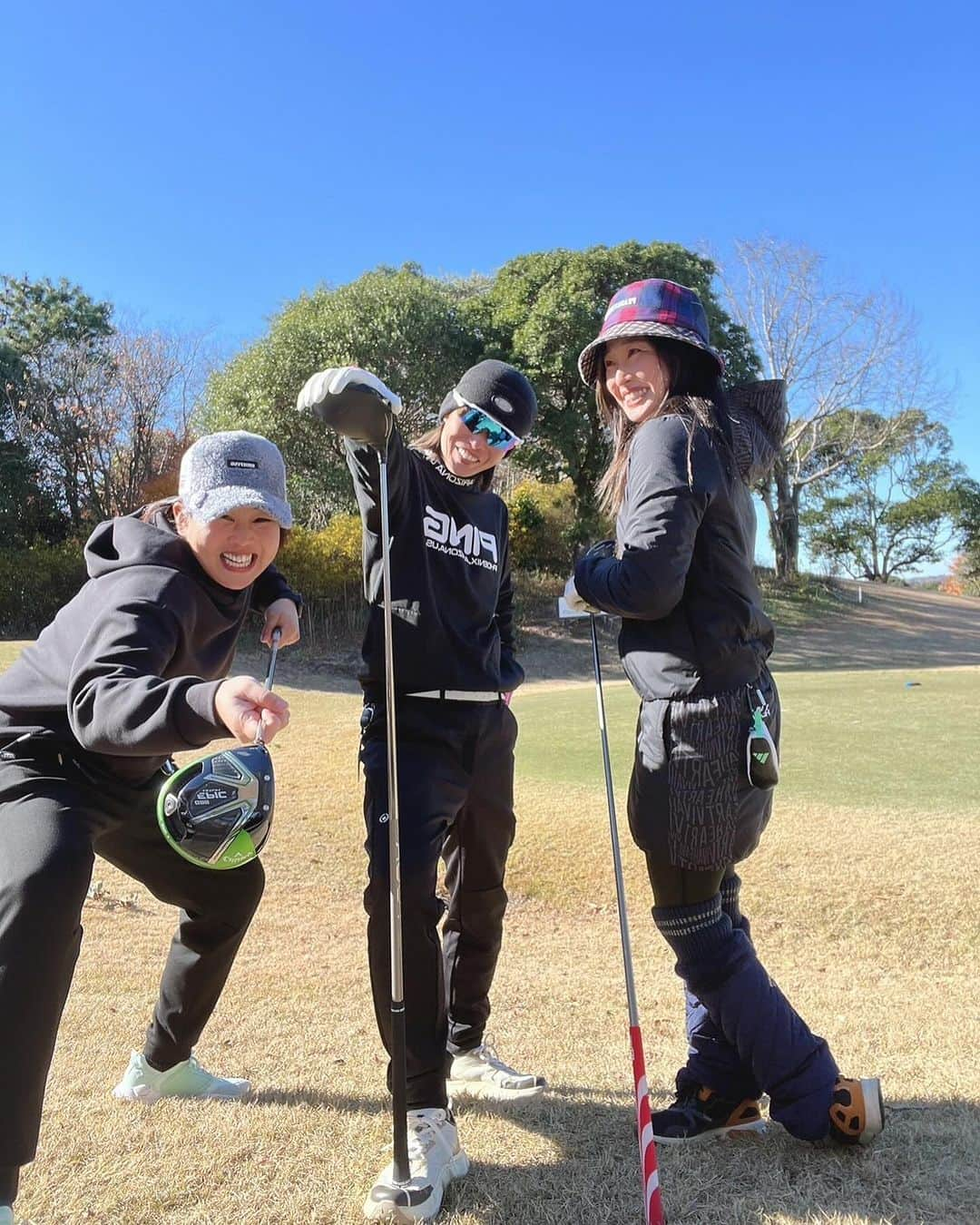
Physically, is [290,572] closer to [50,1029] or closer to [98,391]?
[98,391]

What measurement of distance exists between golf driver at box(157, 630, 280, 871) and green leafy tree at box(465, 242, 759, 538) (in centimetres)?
1677

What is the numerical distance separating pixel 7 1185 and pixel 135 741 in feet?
3.17

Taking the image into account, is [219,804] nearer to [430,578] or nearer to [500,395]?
[430,578]

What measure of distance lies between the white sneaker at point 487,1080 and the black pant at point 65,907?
76cm

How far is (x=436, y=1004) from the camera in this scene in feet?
7.55

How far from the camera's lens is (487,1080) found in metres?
2.77

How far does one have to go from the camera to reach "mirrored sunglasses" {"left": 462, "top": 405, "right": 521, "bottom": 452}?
9.00ft

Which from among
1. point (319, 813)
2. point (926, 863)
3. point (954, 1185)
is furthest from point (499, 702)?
point (319, 813)

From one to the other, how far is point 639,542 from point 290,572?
1632 cm

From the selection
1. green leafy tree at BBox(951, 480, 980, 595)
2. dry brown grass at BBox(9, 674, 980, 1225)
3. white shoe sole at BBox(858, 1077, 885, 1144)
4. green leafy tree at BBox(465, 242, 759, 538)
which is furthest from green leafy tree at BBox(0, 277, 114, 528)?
green leafy tree at BBox(951, 480, 980, 595)

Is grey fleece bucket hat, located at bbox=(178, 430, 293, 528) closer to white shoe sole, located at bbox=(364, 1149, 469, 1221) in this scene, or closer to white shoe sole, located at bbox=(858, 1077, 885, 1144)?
white shoe sole, located at bbox=(364, 1149, 469, 1221)

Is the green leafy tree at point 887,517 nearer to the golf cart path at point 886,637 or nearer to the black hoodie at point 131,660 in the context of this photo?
the golf cart path at point 886,637

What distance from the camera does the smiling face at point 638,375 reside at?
2.49m

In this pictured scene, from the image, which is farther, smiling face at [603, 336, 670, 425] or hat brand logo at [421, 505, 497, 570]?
hat brand logo at [421, 505, 497, 570]
